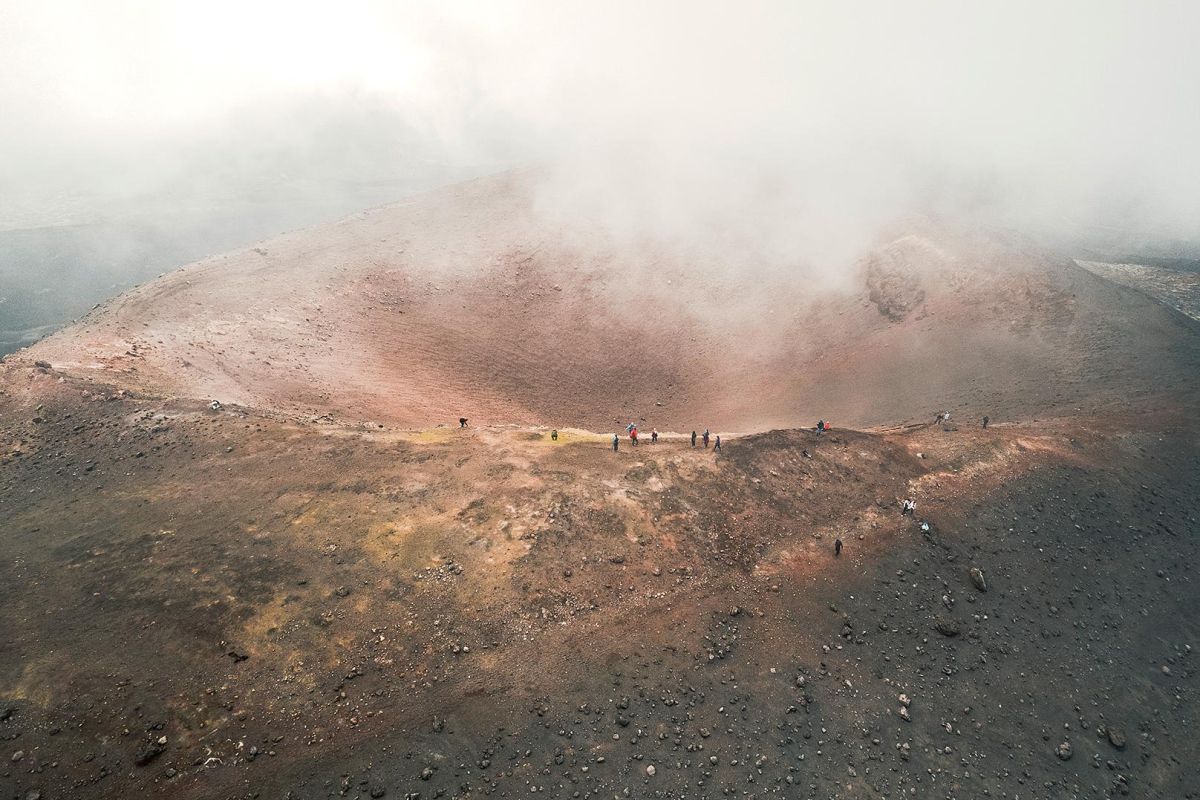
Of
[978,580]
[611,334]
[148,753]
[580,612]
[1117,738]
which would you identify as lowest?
[1117,738]

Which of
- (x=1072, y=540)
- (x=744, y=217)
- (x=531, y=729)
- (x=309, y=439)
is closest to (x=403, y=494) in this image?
(x=309, y=439)

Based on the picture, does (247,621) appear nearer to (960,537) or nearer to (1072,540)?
(960,537)

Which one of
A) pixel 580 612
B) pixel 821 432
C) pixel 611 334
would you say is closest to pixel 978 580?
pixel 821 432

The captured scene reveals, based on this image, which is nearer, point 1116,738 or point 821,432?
point 1116,738

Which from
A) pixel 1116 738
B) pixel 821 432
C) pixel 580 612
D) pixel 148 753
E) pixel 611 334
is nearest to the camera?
pixel 148 753

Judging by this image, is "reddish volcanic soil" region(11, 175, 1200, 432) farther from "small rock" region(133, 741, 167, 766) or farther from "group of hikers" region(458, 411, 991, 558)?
"small rock" region(133, 741, 167, 766)

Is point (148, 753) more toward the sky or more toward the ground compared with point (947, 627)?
more toward the sky

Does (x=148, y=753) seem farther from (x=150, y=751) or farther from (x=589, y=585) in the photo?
(x=589, y=585)

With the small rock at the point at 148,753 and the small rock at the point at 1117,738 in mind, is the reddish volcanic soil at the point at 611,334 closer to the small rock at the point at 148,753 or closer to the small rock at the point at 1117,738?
the small rock at the point at 1117,738

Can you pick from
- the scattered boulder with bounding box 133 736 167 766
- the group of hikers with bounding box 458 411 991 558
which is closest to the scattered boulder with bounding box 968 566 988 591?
the group of hikers with bounding box 458 411 991 558
